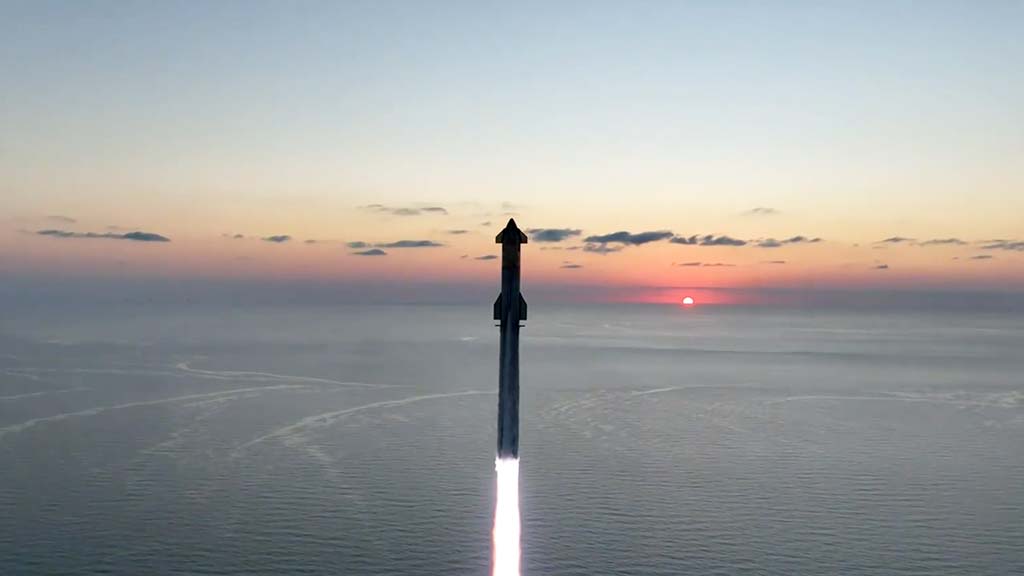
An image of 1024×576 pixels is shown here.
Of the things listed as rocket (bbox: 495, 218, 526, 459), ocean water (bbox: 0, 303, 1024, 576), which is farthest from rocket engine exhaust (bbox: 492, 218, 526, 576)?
ocean water (bbox: 0, 303, 1024, 576)

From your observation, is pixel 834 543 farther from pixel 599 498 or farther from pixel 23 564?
pixel 23 564

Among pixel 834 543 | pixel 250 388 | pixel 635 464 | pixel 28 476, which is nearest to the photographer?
pixel 834 543

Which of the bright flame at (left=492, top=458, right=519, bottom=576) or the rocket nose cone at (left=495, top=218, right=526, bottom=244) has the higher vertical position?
the rocket nose cone at (left=495, top=218, right=526, bottom=244)

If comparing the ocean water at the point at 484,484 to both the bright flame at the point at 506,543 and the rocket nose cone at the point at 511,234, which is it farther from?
the rocket nose cone at the point at 511,234

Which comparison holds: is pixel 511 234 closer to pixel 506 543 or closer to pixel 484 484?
pixel 506 543

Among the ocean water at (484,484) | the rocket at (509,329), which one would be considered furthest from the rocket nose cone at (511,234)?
the ocean water at (484,484)

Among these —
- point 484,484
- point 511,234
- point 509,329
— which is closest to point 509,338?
point 509,329

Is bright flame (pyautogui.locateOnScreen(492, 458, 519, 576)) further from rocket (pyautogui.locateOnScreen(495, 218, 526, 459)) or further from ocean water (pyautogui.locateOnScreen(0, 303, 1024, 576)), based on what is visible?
rocket (pyautogui.locateOnScreen(495, 218, 526, 459))

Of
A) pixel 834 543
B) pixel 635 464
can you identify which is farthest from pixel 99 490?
pixel 834 543

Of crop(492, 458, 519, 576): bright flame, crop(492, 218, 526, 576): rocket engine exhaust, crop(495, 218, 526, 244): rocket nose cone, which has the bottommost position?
crop(492, 458, 519, 576): bright flame
